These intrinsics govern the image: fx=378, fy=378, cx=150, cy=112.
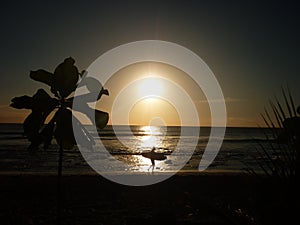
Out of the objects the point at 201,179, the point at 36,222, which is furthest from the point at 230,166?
the point at 36,222

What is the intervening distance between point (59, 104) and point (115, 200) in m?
10.7

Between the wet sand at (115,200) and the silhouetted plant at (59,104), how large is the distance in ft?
7.11

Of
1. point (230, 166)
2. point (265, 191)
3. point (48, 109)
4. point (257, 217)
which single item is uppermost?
point (48, 109)

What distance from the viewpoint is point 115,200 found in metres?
15.4

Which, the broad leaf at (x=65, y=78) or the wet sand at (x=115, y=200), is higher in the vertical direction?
the broad leaf at (x=65, y=78)

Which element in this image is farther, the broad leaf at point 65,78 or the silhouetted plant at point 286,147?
the broad leaf at point 65,78

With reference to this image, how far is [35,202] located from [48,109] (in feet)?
35.3

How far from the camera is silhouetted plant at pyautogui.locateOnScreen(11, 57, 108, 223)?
16.9 feet

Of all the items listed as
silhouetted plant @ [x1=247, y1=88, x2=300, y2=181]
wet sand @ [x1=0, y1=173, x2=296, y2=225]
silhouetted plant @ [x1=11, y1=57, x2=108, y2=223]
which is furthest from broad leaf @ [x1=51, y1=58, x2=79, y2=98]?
silhouetted plant @ [x1=247, y1=88, x2=300, y2=181]

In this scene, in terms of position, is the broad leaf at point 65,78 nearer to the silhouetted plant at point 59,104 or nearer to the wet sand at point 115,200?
the silhouetted plant at point 59,104

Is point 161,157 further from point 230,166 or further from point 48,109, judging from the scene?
point 48,109

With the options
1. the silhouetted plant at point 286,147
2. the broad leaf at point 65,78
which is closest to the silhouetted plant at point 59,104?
the broad leaf at point 65,78

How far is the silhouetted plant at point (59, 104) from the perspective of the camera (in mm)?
5164

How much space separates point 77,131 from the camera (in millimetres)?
5262
